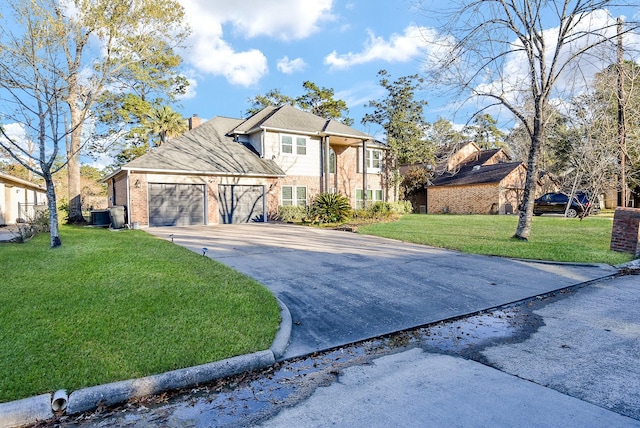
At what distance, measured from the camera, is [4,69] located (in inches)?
356

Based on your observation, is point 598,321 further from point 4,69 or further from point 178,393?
point 4,69

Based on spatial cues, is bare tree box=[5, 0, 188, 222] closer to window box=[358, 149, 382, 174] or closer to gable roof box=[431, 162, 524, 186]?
window box=[358, 149, 382, 174]

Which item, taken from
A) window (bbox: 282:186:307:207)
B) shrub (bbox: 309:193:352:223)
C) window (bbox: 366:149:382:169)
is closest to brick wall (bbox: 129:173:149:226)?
window (bbox: 282:186:307:207)

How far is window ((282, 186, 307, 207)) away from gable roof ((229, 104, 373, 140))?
3.35 metres

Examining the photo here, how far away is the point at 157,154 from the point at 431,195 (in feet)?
80.5

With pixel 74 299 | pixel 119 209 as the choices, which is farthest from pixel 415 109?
pixel 74 299

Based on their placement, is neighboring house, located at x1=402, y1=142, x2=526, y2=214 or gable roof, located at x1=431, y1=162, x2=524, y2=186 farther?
gable roof, located at x1=431, y1=162, x2=524, y2=186

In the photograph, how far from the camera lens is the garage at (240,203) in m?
18.5

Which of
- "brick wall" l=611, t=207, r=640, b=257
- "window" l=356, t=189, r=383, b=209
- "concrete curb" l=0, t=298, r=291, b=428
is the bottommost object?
"concrete curb" l=0, t=298, r=291, b=428

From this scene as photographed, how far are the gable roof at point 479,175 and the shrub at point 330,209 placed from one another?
50.0 feet

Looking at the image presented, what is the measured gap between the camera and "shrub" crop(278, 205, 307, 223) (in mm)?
18766

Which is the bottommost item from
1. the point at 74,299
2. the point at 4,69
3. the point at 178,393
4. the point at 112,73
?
the point at 178,393

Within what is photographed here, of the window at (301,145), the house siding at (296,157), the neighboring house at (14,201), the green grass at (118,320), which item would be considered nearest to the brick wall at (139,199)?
the neighboring house at (14,201)

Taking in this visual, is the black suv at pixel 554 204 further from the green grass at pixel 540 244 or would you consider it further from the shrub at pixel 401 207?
the green grass at pixel 540 244
